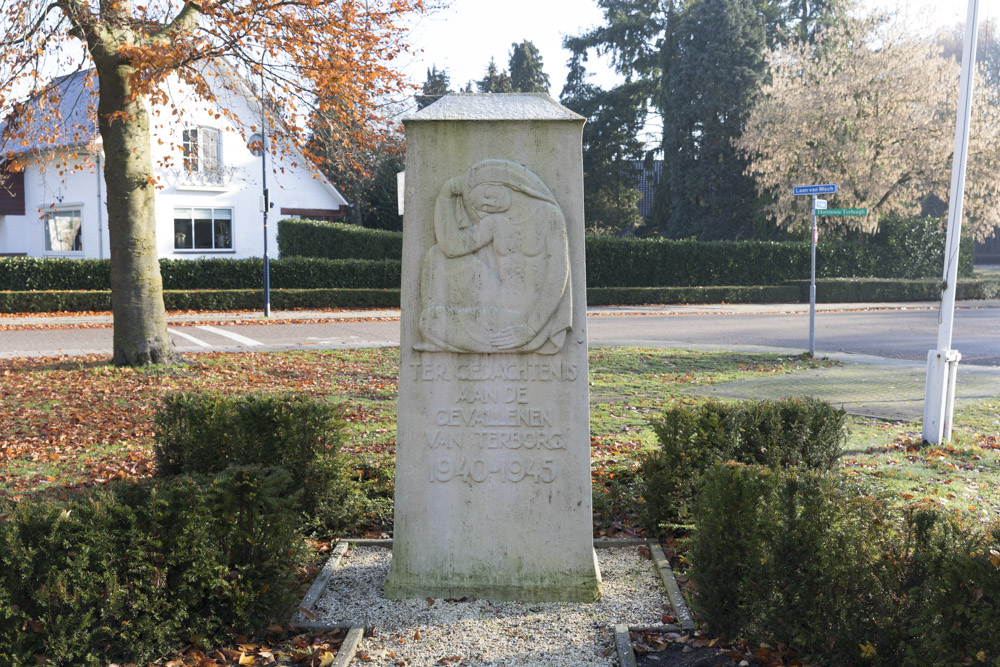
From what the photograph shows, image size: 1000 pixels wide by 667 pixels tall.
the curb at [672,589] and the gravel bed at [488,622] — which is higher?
the curb at [672,589]

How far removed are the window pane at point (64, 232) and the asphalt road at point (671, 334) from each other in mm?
12082

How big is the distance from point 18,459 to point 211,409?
2.94m

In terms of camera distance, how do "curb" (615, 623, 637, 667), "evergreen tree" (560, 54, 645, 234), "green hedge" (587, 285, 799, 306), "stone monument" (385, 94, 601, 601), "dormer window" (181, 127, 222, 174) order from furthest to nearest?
"evergreen tree" (560, 54, 645, 234)
"dormer window" (181, 127, 222, 174)
"green hedge" (587, 285, 799, 306)
"stone monument" (385, 94, 601, 601)
"curb" (615, 623, 637, 667)

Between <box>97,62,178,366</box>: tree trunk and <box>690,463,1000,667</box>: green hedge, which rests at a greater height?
<box>97,62,178,366</box>: tree trunk

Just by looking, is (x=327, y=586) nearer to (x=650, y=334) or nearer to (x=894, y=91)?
(x=650, y=334)

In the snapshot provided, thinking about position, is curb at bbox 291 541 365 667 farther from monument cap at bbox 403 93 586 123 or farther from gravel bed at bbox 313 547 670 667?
monument cap at bbox 403 93 586 123

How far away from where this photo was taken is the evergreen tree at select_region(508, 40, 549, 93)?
5084 cm

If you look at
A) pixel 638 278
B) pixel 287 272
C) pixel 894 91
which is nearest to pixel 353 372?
pixel 287 272

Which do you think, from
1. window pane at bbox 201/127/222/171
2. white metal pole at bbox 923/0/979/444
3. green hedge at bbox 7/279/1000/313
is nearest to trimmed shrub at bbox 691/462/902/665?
white metal pole at bbox 923/0/979/444

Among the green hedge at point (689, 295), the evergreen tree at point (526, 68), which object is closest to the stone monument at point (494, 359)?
the green hedge at point (689, 295)

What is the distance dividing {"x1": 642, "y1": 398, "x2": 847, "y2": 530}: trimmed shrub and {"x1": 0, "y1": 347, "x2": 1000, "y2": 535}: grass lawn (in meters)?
0.49

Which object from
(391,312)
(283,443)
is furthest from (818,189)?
(391,312)

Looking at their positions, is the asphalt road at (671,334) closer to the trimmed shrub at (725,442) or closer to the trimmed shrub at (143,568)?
the trimmed shrub at (725,442)

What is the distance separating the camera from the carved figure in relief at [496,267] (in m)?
4.36
